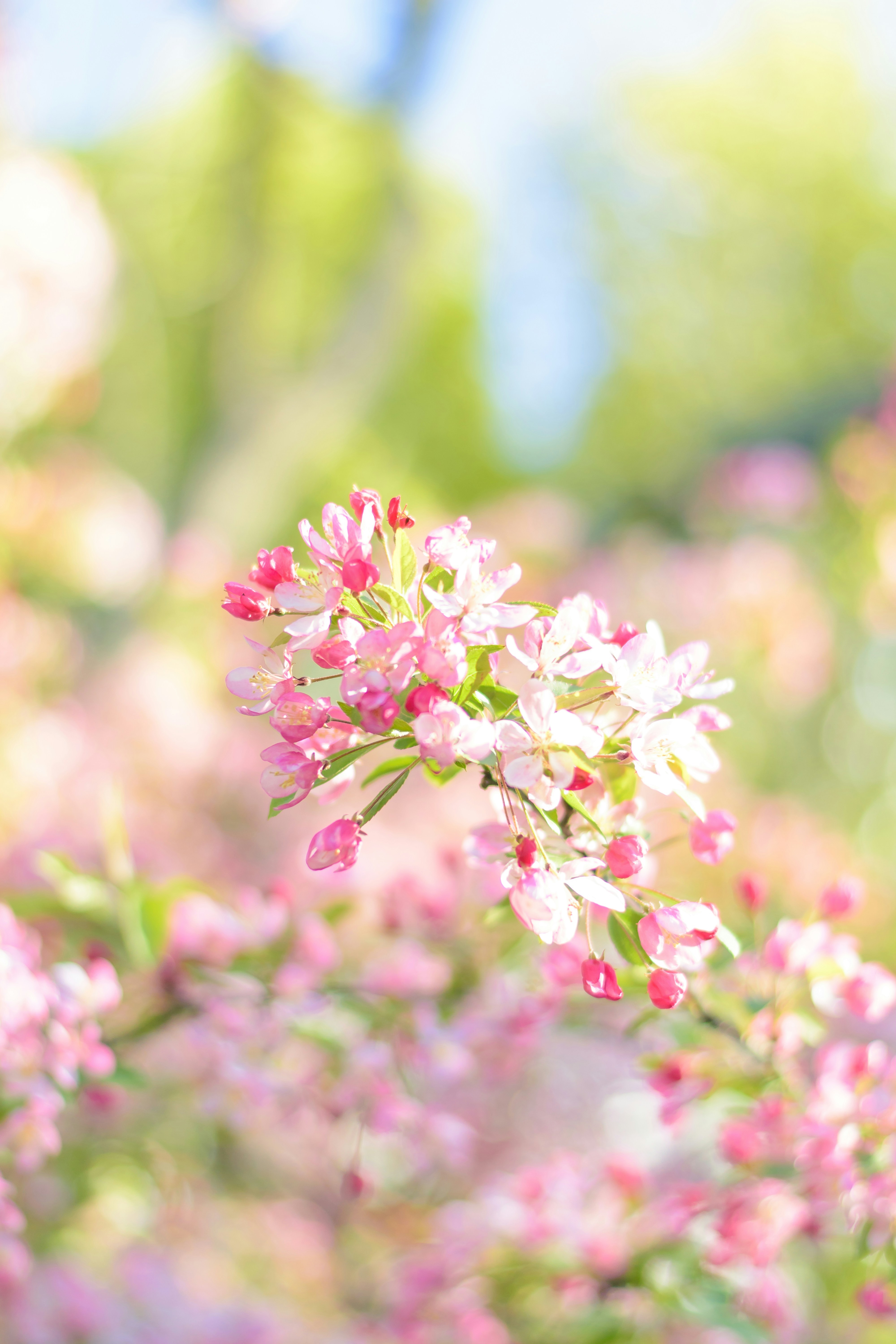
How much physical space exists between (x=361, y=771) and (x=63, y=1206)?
1104 mm

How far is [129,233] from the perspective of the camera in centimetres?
873

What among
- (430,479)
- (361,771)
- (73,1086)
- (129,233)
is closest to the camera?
(73,1086)

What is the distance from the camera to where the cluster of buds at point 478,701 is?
560mm

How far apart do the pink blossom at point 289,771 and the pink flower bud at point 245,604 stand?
77 mm

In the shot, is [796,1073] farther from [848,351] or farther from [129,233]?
[848,351]

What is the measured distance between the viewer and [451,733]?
0.54m

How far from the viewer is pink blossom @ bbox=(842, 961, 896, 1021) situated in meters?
0.79

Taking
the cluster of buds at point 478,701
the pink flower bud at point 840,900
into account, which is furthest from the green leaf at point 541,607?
the pink flower bud at point 840,900

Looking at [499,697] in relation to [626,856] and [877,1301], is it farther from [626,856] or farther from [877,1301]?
[877,1301]

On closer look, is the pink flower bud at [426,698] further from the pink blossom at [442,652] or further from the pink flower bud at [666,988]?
the pink flower bud at [666,988]

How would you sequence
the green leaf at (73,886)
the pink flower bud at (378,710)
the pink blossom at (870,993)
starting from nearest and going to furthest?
the pink flower bud at (378,710), the pink blossom at (870,993), the green leaf at (73,886)

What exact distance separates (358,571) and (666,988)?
0.29 metres

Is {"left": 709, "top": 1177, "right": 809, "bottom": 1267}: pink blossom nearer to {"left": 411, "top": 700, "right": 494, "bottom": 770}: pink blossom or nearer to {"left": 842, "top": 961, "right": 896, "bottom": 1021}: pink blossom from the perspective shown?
{"left": 842, "top": 961, "right": 896, "bottom": 1021}: pink blossom

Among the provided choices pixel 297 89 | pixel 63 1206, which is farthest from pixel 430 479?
pixel 63 1206
